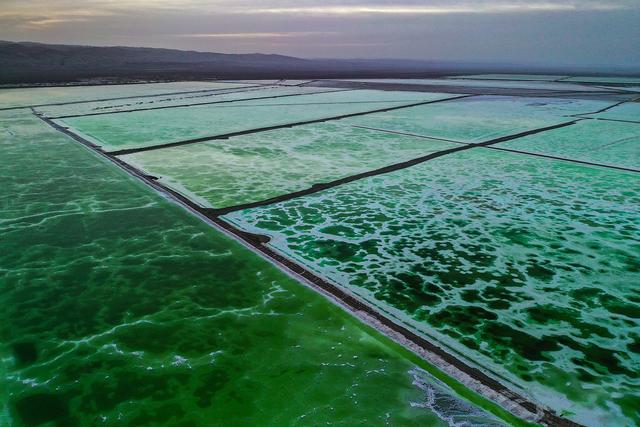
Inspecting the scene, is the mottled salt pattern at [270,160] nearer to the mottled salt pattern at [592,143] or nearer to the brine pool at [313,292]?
the brine pool at [313,292]

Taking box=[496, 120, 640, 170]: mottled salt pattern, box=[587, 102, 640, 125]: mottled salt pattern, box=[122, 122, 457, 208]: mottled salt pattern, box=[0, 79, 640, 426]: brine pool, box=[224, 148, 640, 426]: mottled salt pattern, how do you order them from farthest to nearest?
box=[587, 102, 640, 125]: mottled salt pattern → box=[496, 120, 640, 170]: mottled salt pattern → box=[122, 122, 457, 208]: mottled salt pattern → box=[224, 148, 640, 426]: mottled salt pattern → box=[0, 79, 640, 426]: brine pool

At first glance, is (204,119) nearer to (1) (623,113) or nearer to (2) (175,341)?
(2) (175,341)

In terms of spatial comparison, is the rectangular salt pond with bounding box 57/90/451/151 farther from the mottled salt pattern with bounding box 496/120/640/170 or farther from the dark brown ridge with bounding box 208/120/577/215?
the mottled salt pattern with bounding box 496/120/640/170

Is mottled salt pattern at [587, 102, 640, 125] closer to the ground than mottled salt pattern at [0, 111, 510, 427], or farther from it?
farther from it

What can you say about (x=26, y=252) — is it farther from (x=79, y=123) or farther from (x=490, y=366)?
(x=79, y=123)

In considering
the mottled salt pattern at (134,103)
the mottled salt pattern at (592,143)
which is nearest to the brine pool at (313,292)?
the mottled salt pattern at (592,143)

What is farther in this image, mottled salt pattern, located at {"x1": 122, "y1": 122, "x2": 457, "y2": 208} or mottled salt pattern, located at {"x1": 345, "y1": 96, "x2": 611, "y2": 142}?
mottled salt pattern, located at {"x1": 345, "y1": 96, "x2": 611, "y2": 142}

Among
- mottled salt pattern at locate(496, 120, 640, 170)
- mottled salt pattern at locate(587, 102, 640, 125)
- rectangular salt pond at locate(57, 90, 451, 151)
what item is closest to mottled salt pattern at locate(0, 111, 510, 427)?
rectangular salt pond at locate(57, 90, 451, 151)
